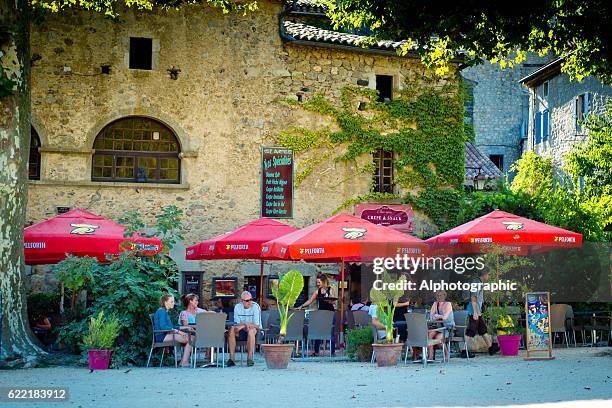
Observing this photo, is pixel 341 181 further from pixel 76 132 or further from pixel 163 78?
pixel 76 132

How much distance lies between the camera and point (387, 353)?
48.1 feet

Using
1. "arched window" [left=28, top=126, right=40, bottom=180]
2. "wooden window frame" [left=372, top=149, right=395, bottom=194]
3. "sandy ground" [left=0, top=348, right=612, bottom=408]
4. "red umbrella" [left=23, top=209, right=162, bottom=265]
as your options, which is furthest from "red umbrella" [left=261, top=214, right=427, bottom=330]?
"arched window" [left=28, top=126, right=40, bottom=180]

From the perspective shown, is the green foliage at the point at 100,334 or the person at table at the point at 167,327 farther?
the person at table at the point at 167,327

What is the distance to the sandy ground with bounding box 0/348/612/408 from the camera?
973 centimetres

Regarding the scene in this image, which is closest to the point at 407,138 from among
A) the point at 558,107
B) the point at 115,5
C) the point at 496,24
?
the point at 496,24

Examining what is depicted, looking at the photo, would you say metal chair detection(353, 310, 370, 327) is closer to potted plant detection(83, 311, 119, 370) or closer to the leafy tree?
potted plant detection(83, 311, 119, 370)

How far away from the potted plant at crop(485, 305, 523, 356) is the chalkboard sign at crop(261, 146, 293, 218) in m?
7.22

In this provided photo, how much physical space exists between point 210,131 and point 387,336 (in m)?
9.30

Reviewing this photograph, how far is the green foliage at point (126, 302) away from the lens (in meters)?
15.1

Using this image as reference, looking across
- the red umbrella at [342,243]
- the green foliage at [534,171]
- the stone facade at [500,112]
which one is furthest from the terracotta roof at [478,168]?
the red umbrella at [342,243]

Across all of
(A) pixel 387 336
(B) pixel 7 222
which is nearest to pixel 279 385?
(A) pixel 387 336

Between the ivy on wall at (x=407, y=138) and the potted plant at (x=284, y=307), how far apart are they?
807cm

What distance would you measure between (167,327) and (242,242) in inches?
139

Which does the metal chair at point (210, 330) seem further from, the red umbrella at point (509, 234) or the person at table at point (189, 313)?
the red umbrella at point (509, 234)
